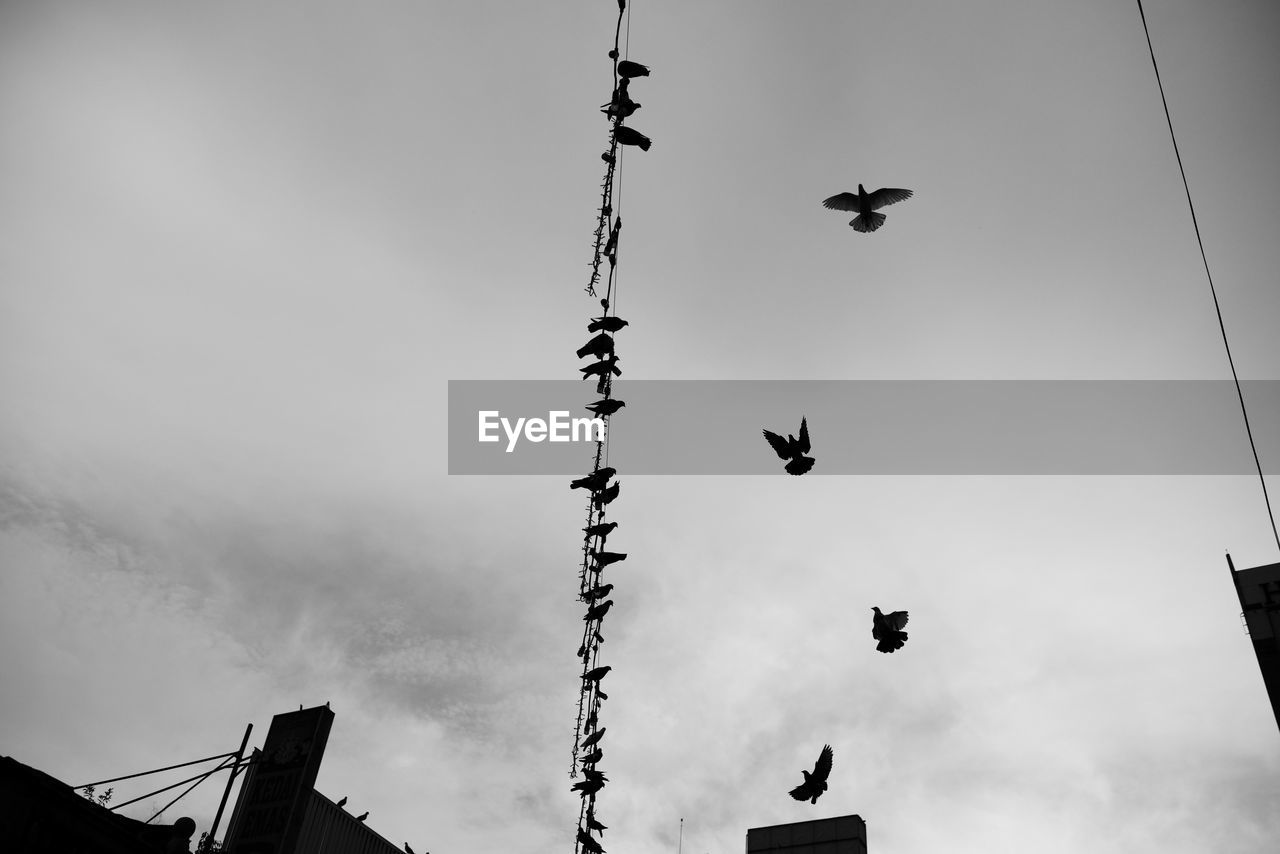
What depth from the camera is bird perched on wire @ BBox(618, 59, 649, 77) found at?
15172 mm

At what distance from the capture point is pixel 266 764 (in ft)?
70.0

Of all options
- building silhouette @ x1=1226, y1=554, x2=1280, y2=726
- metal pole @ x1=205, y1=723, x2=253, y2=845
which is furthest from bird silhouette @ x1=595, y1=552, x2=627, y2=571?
building silhouette @ x1=1226, y1=554, x2=1280, y2=726

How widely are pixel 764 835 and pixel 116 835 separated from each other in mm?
20708

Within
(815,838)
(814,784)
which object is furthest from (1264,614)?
(814,784)

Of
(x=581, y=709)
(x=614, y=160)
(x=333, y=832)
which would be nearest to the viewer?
(x=614, y=160)

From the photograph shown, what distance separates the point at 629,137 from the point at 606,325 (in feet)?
10.6

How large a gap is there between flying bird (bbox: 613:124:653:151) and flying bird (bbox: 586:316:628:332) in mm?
2959

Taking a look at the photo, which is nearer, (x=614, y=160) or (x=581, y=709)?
(x=614, y=160)

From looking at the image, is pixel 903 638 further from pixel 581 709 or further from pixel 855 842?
pixel 855 842

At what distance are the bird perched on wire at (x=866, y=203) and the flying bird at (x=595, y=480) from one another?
228 inches

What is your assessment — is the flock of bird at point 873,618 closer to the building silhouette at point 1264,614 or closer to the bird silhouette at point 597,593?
the bird silhouette at point 597,593

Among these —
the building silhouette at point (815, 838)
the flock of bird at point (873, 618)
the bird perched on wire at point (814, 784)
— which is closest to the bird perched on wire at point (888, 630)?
the flock of bird at point (873, 618)

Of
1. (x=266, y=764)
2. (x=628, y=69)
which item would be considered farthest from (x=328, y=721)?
(x=628, y=69)

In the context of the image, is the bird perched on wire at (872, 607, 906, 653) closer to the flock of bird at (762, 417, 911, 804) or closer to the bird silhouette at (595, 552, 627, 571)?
the flock of bird at (762, 417, 911, 804)
